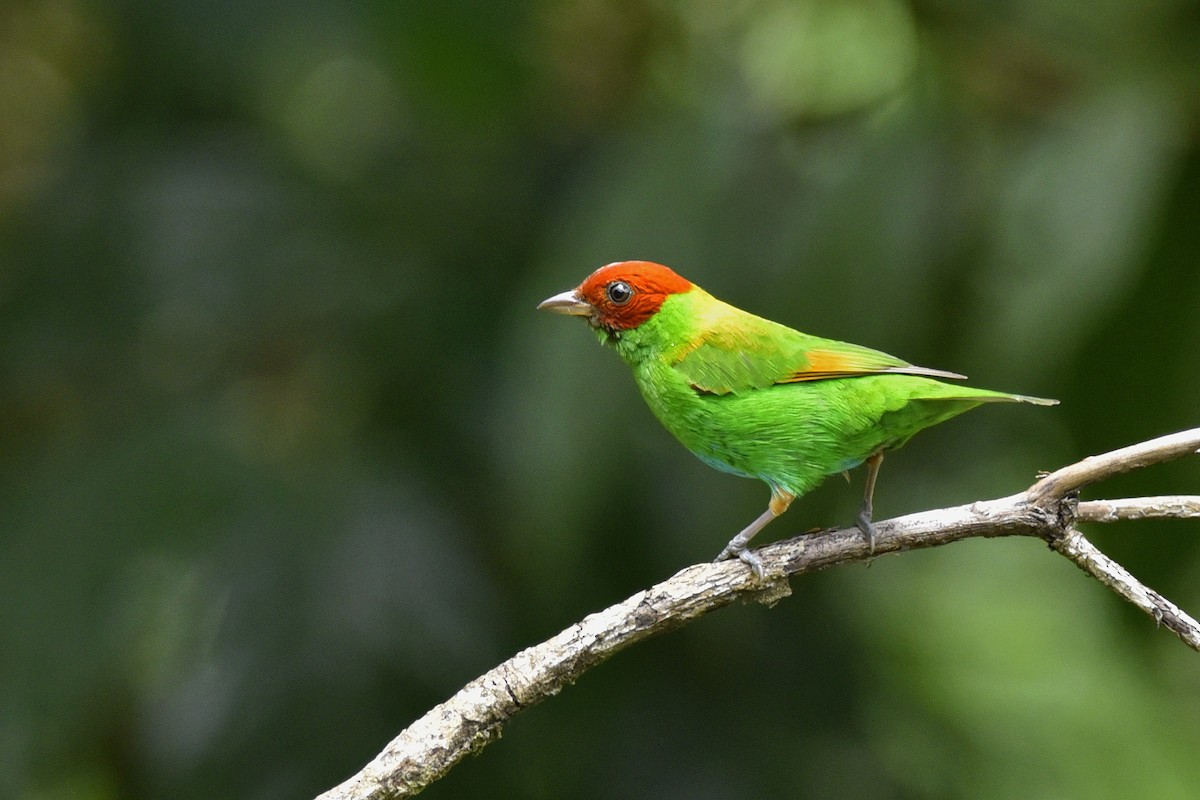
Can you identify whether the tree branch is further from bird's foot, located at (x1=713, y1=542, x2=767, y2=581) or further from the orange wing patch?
the orange wing patch

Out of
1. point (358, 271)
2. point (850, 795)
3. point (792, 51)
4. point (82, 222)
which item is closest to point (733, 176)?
point (792, 51)

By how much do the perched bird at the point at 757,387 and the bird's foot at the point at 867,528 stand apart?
0.25ft

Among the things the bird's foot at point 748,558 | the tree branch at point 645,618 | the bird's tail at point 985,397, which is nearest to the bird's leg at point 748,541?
the bird's foot at point 748,558

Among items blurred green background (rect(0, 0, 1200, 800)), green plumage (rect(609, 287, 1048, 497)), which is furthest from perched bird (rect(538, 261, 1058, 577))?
blurred green background (rect(0, 0, 1200, 800))

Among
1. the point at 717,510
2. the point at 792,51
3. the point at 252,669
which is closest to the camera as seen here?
the point at 717,510

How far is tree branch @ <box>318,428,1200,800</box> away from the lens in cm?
228

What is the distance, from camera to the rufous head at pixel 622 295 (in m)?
3.00

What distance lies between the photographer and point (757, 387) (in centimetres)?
290

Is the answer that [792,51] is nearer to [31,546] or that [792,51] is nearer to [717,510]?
[717,510]

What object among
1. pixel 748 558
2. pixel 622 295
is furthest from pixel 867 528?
→ pixel 622 295

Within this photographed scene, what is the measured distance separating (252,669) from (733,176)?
Result: 2292mm

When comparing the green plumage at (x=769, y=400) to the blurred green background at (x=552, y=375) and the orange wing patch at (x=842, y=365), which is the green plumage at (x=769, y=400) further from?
the blurred green background at (x=552, y=375)

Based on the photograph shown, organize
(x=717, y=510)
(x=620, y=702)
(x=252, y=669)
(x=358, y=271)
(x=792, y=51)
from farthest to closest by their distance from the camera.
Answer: (x=358, y=271)
(x=792, y=51)
(x=620, y=702)
(x=252, y=669)
(x=717, y=510)

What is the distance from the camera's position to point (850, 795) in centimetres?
466
